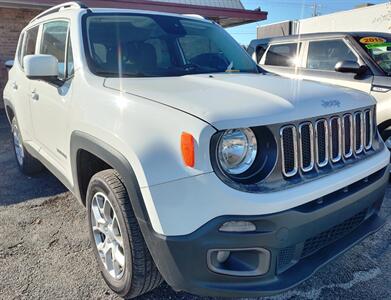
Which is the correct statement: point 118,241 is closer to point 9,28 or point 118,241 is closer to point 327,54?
point 327,54

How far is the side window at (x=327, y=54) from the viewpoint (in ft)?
17.1

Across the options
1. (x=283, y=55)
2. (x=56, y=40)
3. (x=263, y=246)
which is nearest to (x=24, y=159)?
(x=56, y=40)

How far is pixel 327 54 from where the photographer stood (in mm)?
5457

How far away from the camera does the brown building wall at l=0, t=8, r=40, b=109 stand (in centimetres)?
961

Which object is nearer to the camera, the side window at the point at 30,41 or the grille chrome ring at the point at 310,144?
the grille chrome ring at the point at 310,144

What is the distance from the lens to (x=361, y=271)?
2715 millimetres

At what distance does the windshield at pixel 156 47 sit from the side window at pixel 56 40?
0.33m

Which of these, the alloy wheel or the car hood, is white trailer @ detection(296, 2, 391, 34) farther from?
the alloy wheel

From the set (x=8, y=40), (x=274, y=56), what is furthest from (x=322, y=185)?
(x=8, y=40)

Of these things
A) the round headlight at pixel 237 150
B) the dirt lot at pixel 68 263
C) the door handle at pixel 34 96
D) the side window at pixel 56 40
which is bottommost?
the dirt lot at pixel 68 263

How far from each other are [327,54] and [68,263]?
4.53 meters

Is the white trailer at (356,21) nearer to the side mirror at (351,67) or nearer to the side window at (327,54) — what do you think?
the side window at (327,54)

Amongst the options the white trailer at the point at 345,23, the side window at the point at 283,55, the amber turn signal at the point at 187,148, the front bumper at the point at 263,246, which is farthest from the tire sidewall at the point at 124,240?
the white trailer at the point at 345,23

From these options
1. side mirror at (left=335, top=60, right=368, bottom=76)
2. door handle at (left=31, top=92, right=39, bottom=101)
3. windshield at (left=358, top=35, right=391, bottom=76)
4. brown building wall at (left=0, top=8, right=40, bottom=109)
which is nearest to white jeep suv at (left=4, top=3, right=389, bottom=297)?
door handle at (left=31, top=92, right=39, bottom=101)
